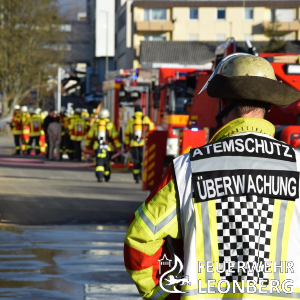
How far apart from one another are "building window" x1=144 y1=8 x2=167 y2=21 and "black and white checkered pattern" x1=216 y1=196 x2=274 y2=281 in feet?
249

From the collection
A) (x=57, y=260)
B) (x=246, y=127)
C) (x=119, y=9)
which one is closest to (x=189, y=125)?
(x=57, y=260)

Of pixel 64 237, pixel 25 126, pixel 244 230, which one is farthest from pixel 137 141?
pixel 244 230

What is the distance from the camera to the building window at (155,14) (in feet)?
256

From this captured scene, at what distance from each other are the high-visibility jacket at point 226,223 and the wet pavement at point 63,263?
4637 millimetres

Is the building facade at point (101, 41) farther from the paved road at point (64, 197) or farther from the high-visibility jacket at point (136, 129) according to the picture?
the high-visibility jacket at point (136, 129)

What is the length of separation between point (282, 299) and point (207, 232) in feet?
1.13

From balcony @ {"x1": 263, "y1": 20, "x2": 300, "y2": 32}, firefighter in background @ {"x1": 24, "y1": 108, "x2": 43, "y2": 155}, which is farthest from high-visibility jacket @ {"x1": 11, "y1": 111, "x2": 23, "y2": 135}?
balcony @ {"x1": 263, "y1": 20, "x2": 300, "y2": 32}

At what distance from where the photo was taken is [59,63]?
6694 cm

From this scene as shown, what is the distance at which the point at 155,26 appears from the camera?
7706 centimetres

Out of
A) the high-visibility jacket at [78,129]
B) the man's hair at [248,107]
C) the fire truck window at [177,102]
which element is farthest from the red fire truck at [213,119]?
the high-visibility jacket at [78,129]

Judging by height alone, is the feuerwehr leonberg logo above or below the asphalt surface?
above

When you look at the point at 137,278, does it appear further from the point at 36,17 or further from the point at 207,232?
the point at 36,17

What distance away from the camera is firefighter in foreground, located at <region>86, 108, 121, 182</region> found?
65.2ft

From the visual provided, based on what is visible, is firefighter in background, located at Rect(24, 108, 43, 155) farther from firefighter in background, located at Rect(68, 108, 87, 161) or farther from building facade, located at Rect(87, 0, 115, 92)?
building facade, located at Rect(87, 0, 115, 92)
